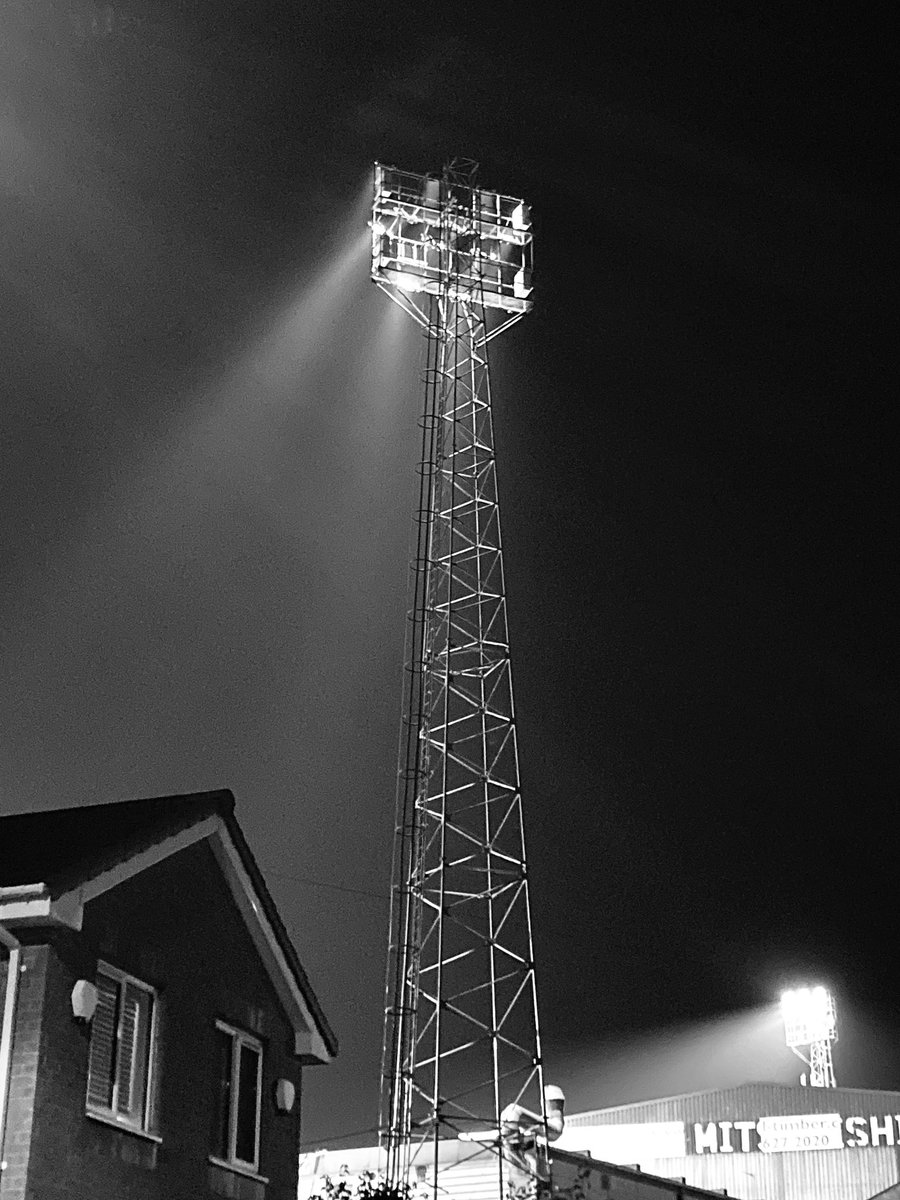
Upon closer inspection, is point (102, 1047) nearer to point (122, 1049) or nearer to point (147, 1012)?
point (122, 1049)

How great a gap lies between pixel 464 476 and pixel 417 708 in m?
5.01

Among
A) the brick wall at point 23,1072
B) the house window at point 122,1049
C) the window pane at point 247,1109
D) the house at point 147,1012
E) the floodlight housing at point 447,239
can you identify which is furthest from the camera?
the floodlight housing at point 447,239

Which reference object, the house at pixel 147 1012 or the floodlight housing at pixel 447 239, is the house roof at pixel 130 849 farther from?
the floodlight housing at pixel 447 239

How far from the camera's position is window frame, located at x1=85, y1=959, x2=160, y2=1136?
1831 cm

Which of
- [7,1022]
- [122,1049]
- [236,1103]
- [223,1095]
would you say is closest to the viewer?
[7,1022]

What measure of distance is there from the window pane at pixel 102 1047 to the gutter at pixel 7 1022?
135 centimetres

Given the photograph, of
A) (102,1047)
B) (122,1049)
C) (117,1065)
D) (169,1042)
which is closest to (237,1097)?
(169,1042)

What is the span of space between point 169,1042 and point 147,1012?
1.60 ft

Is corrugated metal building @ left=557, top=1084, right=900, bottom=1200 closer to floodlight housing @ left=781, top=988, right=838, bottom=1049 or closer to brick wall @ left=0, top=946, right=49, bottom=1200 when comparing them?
floodlight housing @ left=781, top=988, right=838, bottom=1049

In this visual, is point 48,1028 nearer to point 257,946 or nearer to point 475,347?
point 257,946

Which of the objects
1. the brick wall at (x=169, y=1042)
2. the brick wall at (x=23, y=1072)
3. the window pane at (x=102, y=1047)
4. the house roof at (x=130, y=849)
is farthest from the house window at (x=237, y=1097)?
the brick wall at (x=23, y=1072)

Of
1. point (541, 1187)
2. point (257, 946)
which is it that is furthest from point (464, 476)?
point (541, 1187)

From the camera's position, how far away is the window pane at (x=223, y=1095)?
20.8 meters

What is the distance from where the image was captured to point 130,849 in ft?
64.0
